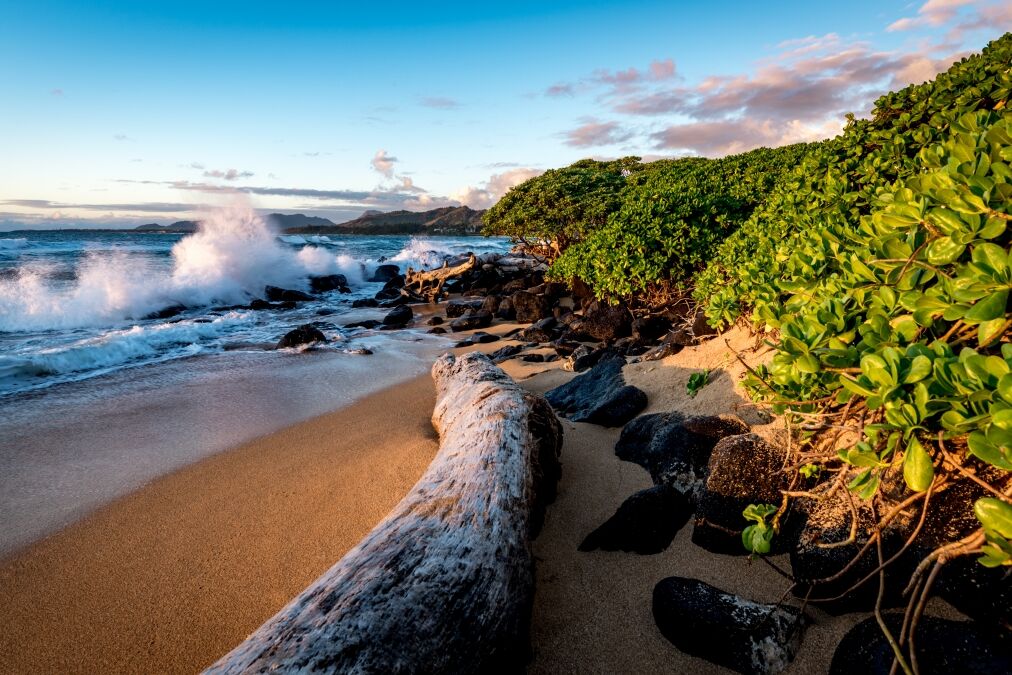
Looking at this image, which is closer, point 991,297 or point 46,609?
point 991,297

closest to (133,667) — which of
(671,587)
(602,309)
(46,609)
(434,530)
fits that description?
(46,609)

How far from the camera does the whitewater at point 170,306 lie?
28.5 ft

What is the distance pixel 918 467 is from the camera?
4.22 ft

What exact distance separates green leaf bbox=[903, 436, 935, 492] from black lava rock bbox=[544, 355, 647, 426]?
2.93 metres

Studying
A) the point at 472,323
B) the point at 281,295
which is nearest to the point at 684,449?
the point at 472,323

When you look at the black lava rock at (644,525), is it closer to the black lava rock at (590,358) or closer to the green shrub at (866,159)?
the green shrub at (866,159)

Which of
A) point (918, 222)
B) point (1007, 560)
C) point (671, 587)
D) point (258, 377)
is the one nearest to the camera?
point (1007, 560)

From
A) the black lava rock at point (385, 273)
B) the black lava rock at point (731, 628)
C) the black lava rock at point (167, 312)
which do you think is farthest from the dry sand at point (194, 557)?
the black lava rock at point (385, 273)

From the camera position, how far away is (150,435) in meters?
5.16

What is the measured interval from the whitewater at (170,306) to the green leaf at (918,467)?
926 centimetres

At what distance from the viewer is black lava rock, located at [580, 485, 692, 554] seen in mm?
2609

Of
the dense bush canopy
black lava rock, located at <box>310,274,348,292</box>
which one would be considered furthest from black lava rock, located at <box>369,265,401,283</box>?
the dense bush canopy

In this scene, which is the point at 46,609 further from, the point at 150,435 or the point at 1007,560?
the point at 1007,560

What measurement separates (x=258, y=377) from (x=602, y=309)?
5783 mm
